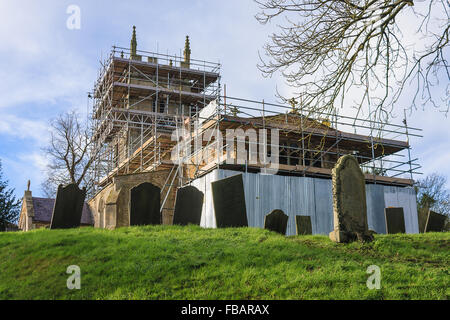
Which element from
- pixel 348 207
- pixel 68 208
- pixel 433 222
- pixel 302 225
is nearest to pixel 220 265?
pixel 348 207

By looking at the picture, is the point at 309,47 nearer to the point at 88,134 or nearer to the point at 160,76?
the point at 88,134

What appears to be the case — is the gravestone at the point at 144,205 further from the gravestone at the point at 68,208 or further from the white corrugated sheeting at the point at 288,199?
the white corrugated sheeting at the point at 288,199

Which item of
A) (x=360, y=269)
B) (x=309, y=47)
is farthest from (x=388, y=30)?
(x=360, y=269)

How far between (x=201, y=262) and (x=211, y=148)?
14.7 metres

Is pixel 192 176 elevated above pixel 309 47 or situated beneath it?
situated beneath

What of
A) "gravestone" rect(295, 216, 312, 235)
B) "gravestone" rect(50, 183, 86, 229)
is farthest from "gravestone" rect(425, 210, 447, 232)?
"gravestone" rect(50, 183, 86, 229)

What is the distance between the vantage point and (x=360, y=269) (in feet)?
27.6

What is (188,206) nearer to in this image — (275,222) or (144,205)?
Result: (144,205)

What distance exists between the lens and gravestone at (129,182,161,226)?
12844 millimetres

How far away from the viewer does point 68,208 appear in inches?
533

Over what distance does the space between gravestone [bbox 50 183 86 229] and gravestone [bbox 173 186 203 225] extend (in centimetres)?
274

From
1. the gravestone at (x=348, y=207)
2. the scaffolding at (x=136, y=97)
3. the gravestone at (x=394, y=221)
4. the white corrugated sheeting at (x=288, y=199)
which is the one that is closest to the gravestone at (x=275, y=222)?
the gravestone at (x=348, y=207)

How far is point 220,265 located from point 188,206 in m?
4.89

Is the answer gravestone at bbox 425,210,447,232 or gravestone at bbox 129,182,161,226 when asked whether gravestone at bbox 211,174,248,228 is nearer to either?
gravestone at bbox 129,182,161,226
